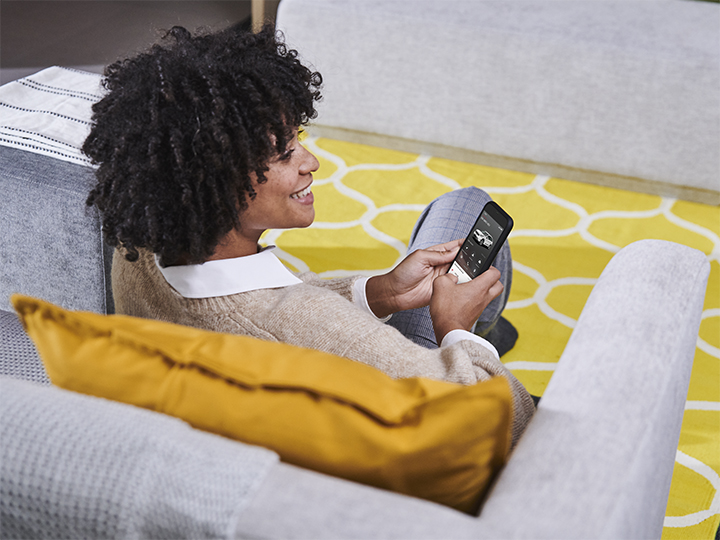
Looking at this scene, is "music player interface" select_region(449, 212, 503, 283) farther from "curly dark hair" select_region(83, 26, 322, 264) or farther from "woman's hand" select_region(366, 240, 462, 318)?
"curly dark hair" select_region(83, 26, 322, 264)

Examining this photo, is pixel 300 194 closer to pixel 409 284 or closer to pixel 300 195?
pixel 300 195

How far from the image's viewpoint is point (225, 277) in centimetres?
90

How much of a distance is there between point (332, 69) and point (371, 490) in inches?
87.4

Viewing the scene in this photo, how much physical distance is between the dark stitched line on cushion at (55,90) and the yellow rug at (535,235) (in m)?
0.80

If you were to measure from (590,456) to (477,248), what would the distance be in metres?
0.59

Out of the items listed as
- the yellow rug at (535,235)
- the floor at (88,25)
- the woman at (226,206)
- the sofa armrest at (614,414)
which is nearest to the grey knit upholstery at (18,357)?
the woman at (226,206)

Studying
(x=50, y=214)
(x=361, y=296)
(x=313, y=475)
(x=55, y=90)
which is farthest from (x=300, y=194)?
(x=55, y=90)

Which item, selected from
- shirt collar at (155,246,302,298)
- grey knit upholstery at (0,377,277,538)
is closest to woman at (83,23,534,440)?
shirt collar at (155,246,302,298)

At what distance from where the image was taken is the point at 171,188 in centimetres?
87

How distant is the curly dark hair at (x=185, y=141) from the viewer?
0.84 m

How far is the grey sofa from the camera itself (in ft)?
1.73

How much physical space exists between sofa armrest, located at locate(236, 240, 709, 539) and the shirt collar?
15.1 inches

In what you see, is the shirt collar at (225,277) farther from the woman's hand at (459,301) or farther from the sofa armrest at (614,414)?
the sofa armrest at (614,414)

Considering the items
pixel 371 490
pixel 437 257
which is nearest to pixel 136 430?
pixel 371 490
